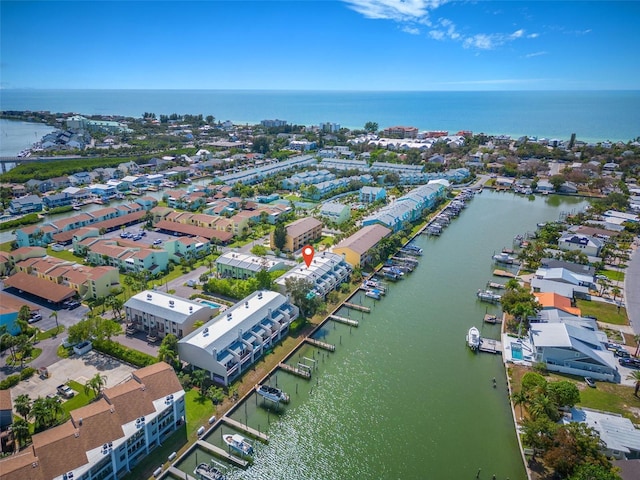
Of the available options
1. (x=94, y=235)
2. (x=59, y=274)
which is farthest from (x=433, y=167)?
(x=59, y=274)

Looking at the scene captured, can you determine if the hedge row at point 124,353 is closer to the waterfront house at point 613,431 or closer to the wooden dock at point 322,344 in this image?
the wooden dock at point 322,344

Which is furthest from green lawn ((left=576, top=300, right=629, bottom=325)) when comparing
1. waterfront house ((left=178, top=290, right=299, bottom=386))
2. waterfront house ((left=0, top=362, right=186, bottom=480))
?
waterfront house ((left=0, top=362, right=186, bottom=480))

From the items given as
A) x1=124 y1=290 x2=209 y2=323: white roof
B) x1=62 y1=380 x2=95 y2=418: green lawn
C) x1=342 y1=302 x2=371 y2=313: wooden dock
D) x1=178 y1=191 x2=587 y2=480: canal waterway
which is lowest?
x1=178 y1=191 x2=587 y2=480: canal waterway

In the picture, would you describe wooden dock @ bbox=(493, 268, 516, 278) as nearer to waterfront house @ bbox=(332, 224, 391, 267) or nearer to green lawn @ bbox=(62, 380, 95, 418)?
waterfront house @ bbox=(332, 224, 391, 267)

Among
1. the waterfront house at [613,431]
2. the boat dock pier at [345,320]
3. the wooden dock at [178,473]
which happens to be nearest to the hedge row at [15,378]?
the wooden dock at [178,473]

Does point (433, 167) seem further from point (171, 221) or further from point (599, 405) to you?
point (599, 405)

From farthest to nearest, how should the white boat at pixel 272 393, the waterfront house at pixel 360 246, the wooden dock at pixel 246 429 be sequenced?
the waterfront house at pixel 360 246
the white boat at pixel 272 393
the wooden dock at pixel 246 429

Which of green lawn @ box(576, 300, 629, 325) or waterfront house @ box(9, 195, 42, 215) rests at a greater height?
waterfront house @ box(9, 195, 42, 215)
